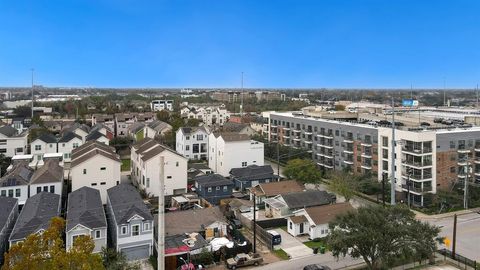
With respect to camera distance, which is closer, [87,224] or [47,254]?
[47,254]

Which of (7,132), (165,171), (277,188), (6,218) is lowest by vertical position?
(277,188)

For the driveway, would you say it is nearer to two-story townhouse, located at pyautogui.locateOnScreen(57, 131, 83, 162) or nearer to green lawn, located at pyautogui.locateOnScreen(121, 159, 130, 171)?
green lawn, located at pyautogui.locateOnScreen(121, 159, 130, 171)

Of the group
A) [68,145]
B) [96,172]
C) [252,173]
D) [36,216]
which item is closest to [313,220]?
[252,173]

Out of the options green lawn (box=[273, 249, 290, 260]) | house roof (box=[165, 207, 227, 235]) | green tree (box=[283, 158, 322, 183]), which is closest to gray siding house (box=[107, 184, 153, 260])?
house roof (box=[165, 207, 227, 235])

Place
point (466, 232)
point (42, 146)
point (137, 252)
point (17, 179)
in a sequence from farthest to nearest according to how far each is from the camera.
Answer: point (42, 146), point (17, 179), point (466, 232), point (137, 252)

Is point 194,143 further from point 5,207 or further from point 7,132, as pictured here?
point 5,207

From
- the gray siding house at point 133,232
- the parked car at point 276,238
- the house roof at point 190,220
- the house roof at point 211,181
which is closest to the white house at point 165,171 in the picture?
the house roof at point 211,181

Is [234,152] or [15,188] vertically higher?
[234,152]
